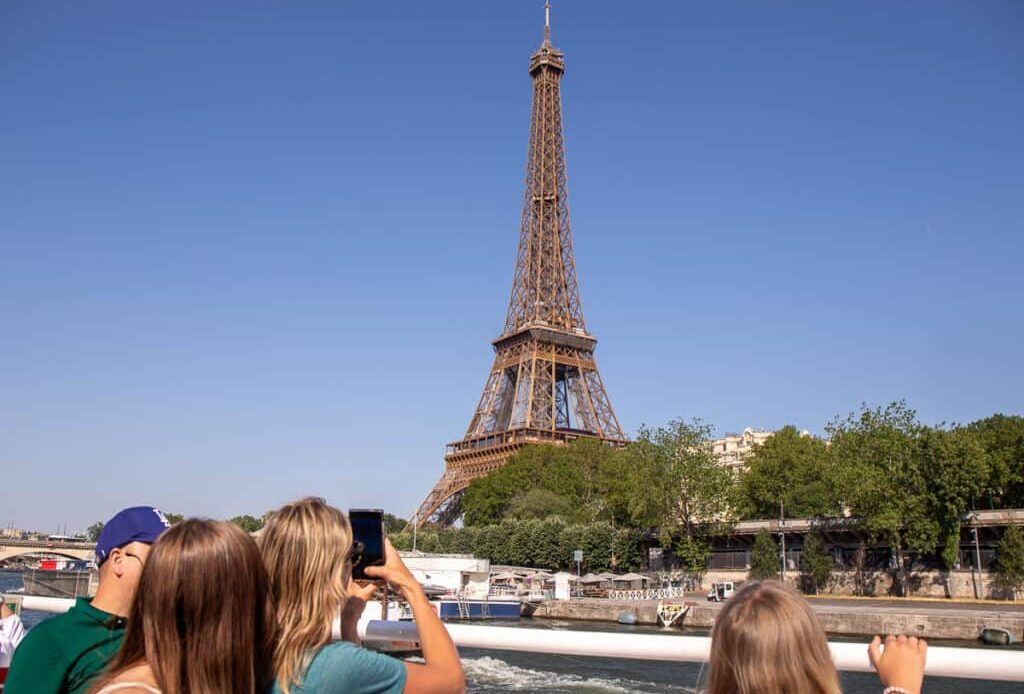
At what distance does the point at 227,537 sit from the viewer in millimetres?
2117

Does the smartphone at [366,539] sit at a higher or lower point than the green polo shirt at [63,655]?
higher

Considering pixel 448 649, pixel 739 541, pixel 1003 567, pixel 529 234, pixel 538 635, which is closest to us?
pixel 448 649

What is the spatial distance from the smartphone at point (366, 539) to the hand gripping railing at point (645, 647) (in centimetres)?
26

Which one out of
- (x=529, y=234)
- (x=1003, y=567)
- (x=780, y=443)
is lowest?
(x=1003, y=567)

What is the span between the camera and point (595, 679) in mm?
19828

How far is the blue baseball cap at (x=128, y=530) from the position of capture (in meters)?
2.45

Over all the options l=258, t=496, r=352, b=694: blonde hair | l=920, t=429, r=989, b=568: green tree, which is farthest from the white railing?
l=258, t=496, r=352, b=694: blonde hair

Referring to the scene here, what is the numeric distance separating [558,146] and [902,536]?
46.5 m

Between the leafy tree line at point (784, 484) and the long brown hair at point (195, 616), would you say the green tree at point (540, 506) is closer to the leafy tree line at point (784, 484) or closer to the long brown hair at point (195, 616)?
the leafy tree line at point (784, 484)

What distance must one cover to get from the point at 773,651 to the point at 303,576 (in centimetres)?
121

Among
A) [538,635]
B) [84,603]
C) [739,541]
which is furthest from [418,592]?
[739,541]

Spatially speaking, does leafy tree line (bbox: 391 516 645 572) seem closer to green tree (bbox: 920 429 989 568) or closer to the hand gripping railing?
green tree (bbox: 920 429 989 568)

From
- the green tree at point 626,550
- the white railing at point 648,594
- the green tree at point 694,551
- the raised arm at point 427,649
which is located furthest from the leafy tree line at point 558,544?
the raised arm at point 427,649

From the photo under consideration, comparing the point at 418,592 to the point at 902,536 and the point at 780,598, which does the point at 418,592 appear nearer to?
the point at 780,598
